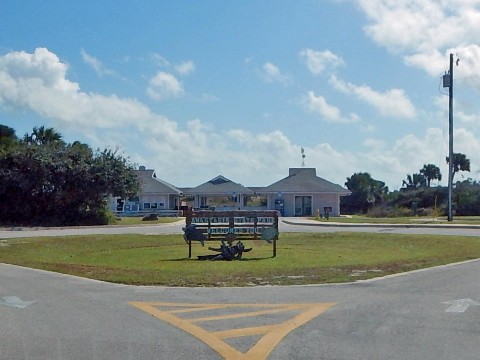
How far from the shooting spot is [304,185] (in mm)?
73938

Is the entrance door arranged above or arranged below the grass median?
above

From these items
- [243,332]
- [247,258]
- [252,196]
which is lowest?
[243,332]

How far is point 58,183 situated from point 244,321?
40.8m

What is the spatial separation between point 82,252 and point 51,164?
22.5 metres

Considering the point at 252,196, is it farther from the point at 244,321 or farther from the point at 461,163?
the point at 244,321

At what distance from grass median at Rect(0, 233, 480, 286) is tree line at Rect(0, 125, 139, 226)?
1601 centimetres

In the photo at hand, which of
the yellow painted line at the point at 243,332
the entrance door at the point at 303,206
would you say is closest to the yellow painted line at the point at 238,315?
the yellow painted line at the point at 243,332

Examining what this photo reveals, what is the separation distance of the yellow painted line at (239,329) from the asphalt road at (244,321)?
16mm

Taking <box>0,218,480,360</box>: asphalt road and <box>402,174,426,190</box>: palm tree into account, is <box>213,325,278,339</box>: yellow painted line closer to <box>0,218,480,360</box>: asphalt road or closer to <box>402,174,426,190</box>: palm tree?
<box>0,218,480,360</box>: asphalt road

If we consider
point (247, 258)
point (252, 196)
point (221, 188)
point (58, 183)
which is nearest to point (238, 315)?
point (247, 258)

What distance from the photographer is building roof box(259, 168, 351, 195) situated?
72625mm

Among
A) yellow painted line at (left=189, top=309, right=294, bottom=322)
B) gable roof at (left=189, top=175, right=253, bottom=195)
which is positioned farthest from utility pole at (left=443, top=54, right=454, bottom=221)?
yellow painted line at (left=189, top=309, right=294, bottom=322)

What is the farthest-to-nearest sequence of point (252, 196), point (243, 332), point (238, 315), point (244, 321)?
point (252, 196) → point (238, 315) → point (244, 321) → point (243, 332)

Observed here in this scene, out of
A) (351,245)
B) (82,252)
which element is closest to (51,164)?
(82,252)
